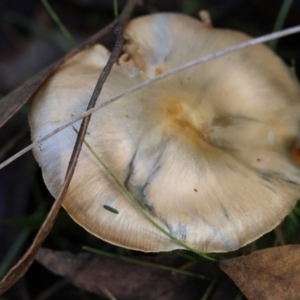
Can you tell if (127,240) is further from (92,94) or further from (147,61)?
(147,61)

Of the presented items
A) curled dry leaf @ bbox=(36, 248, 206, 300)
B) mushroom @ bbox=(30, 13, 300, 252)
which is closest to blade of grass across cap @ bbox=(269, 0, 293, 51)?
mushroom @ bbox=(30, 13, 300, 252)

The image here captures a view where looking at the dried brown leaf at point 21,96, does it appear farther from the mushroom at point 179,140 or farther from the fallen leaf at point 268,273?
the fallen leaf at point 268,273

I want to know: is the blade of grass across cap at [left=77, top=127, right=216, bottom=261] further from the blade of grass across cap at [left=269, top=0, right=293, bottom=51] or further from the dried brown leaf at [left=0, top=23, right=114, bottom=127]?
the blade of grass across cap at [left=269, top=0, right=293, bottom=51]

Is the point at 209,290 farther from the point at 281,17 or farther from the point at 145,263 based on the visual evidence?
the point at 281,17

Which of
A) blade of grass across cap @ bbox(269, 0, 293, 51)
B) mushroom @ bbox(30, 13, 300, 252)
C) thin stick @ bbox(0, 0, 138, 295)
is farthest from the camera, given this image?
blade of grass across cap @ bbox(269, 0, 293, 51)

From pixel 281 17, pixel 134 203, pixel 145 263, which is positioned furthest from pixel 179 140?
pixel 281 17

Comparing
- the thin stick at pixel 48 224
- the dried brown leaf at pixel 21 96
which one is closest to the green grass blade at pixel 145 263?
the thin stick at pixel 48 224
